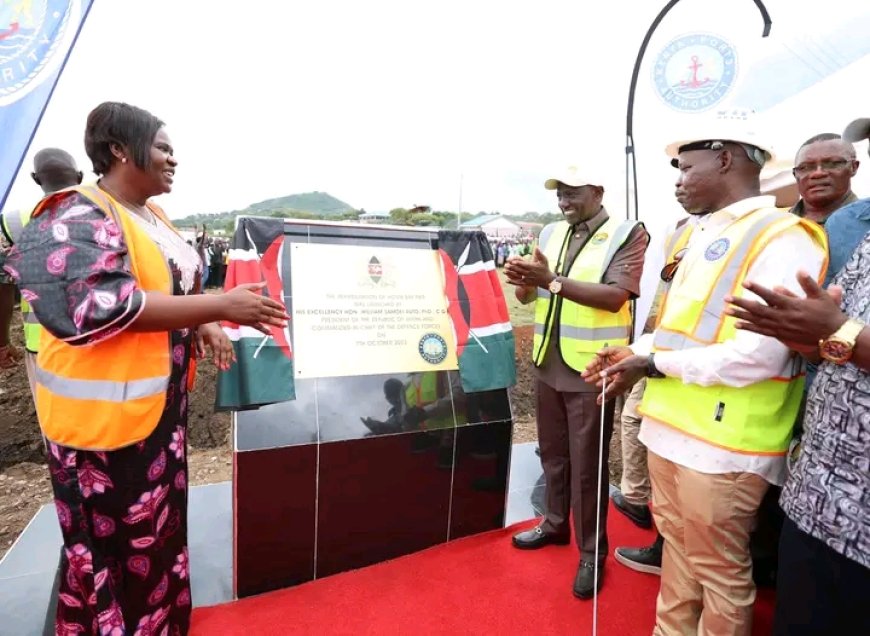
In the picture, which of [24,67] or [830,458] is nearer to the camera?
[830,458]

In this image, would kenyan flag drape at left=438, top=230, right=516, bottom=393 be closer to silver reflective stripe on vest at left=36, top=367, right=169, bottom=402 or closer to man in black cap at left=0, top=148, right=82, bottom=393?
→ silver reflective stripe on vest at left=36, top=367, right=169, bottom=402

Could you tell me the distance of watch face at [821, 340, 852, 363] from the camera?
43.5 inches

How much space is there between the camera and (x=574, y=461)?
2.55 m

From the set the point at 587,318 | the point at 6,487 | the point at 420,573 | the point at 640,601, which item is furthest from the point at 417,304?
the point at 6,487

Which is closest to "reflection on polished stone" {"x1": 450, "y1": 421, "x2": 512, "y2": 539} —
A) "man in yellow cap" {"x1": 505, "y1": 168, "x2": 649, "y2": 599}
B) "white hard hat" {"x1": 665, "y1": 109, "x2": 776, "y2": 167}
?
"man in yellow cap" {"x1": 505, "y1": 168, "x2": 649, "y2": 599}

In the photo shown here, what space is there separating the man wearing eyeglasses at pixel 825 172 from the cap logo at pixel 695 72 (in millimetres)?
2427

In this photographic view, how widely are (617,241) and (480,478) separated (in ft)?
4.85

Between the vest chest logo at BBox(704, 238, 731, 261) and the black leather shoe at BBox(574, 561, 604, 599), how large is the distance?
63.7 inches

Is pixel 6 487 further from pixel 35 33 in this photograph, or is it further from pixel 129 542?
pixel 35 33

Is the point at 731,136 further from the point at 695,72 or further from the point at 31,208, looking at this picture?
the point at 695,72

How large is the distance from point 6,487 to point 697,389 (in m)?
4.43

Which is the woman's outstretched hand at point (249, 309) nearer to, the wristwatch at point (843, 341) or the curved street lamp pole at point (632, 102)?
the wristwatch at point (843, 341)

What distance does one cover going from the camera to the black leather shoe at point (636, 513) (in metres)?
3.14

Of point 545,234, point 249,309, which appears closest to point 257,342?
point 249,309
